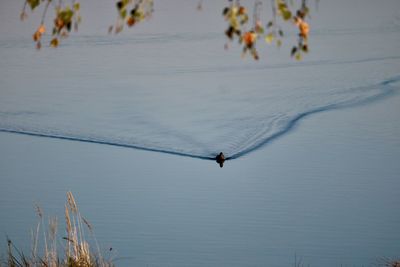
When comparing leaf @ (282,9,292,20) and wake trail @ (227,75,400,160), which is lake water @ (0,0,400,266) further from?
leaf @ (282,9,292,20)

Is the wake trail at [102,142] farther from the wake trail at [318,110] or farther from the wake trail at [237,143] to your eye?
the wake trail at [318,110]

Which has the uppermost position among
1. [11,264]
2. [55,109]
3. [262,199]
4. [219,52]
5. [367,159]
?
[219,52]

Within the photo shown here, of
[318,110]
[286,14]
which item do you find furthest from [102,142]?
[286,14]

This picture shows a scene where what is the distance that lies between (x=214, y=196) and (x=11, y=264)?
4.99m

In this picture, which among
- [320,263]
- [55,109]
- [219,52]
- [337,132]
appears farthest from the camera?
[219,52]

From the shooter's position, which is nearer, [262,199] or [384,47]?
[262,199]

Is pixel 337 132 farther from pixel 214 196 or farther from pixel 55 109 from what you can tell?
pixel 55 109

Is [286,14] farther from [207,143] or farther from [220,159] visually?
[207,143]

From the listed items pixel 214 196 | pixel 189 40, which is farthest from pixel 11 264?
pixel 189 40

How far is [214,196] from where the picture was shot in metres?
12.1

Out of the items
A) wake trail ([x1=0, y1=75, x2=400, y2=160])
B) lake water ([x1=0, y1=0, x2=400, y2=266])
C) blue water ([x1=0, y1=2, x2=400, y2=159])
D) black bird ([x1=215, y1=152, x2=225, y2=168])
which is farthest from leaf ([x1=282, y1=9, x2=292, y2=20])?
blue water ([x1=0, y1=2, x2=400, y2=159])

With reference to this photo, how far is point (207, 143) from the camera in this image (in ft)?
47.9

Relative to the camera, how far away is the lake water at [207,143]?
35.0 feet

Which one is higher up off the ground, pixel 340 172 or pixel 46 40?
pixel 46 40
